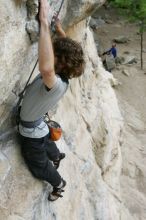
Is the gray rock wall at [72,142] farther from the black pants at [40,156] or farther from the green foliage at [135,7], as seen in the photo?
the green foliage at [135,7]

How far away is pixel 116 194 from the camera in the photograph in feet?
35.8

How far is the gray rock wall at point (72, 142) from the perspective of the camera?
225 inches

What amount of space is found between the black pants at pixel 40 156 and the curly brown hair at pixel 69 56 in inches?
48.8

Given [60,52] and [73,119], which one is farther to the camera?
[73,119]

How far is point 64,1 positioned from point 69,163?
2925 millimetres

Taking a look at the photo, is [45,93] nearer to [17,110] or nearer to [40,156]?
[17,110]

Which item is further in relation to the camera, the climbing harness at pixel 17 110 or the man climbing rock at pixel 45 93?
the climbing harness at pixel 17 110

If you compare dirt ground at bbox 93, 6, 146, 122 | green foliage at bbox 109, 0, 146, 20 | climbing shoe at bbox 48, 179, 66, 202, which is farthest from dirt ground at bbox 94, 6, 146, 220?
climbing shoe at bbox 48, 179, 66, 202

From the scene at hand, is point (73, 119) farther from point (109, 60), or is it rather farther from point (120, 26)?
point (120, 26)

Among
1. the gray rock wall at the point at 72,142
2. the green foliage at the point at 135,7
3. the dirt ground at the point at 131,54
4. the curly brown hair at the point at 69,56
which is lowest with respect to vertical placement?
the dirt ground at the point at 131,54

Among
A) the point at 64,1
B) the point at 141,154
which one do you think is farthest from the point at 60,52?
the point at 141,154

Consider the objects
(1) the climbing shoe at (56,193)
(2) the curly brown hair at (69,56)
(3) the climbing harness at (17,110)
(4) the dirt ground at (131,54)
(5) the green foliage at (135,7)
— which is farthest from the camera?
(5) the green foliage at (135,7)

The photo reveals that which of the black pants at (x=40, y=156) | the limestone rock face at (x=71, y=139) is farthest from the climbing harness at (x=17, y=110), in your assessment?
the black pants at (x=40, y=156)

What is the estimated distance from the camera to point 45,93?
5430 mm
